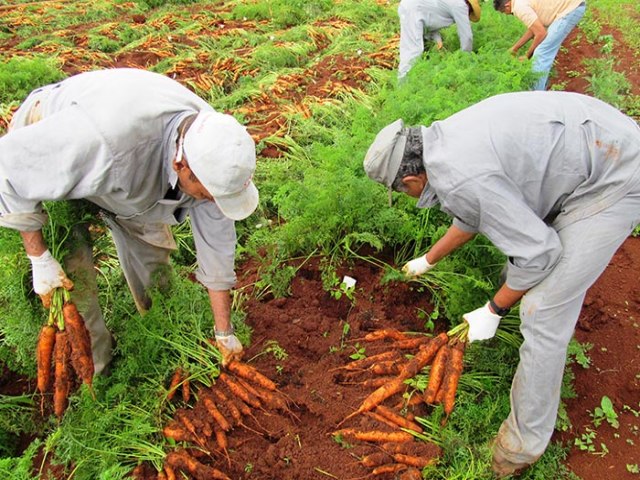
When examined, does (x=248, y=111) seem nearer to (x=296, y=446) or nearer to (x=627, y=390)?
(x=296, y=446)

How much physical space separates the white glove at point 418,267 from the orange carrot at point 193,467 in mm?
1976

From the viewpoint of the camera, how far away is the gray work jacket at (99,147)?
2.24m

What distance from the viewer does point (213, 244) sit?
290cm

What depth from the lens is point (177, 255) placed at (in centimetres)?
463

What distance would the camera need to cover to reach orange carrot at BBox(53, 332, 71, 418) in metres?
2.89

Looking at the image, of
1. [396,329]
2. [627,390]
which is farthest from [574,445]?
[396,329]

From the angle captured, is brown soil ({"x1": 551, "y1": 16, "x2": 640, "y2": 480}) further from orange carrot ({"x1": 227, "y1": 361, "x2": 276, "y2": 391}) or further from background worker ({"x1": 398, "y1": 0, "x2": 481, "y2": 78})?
background worker ({"x1": 398, "y1": 0, "x2": 481, "y2": 78})

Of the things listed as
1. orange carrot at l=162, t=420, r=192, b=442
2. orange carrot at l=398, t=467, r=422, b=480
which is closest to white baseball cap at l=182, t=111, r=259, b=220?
orange carrot at l=162, t=420, r=192, b=442

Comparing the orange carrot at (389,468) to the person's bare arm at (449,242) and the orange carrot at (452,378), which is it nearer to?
the orange carrot at (452,378)

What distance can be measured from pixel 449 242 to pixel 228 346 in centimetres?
173

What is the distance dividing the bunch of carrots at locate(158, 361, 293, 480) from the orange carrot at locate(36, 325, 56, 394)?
2.59 ft

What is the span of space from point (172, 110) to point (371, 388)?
220 centimetres

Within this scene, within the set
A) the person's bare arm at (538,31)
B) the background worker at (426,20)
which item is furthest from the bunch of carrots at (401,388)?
the person's bare arm at (538,31)

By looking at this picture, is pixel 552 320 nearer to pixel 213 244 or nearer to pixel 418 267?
pixel 418 267
